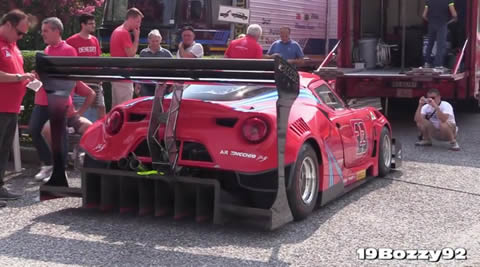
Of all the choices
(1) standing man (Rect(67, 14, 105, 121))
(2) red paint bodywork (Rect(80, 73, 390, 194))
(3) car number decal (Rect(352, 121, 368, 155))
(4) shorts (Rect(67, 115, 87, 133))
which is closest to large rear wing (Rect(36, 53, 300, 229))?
(2) red paint bodywork (Rect(80, 73, 390, 194))

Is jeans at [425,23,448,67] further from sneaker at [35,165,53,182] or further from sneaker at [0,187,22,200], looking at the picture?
sneaker at [0,187,22,200]

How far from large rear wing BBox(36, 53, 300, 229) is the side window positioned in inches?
59.4

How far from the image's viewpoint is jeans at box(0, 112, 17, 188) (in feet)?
21.8

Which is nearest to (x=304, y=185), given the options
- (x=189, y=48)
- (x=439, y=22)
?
(x=189, y=48)

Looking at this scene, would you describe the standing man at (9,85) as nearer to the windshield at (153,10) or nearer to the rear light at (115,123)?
the rear light at (115,123)

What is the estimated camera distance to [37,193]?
6973mm

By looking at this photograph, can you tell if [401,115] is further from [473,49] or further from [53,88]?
[53,88]

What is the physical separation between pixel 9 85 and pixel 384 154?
4.06m

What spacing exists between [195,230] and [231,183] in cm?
47

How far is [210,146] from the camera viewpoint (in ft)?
17.9

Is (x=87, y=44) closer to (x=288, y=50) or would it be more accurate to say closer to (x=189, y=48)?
(x=189, y=48)

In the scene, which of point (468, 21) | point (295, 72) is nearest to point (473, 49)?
point (468, 21)

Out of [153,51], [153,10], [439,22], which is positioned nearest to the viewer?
[153,51]

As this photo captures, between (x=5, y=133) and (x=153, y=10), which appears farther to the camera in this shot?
(x=153, y=10)
